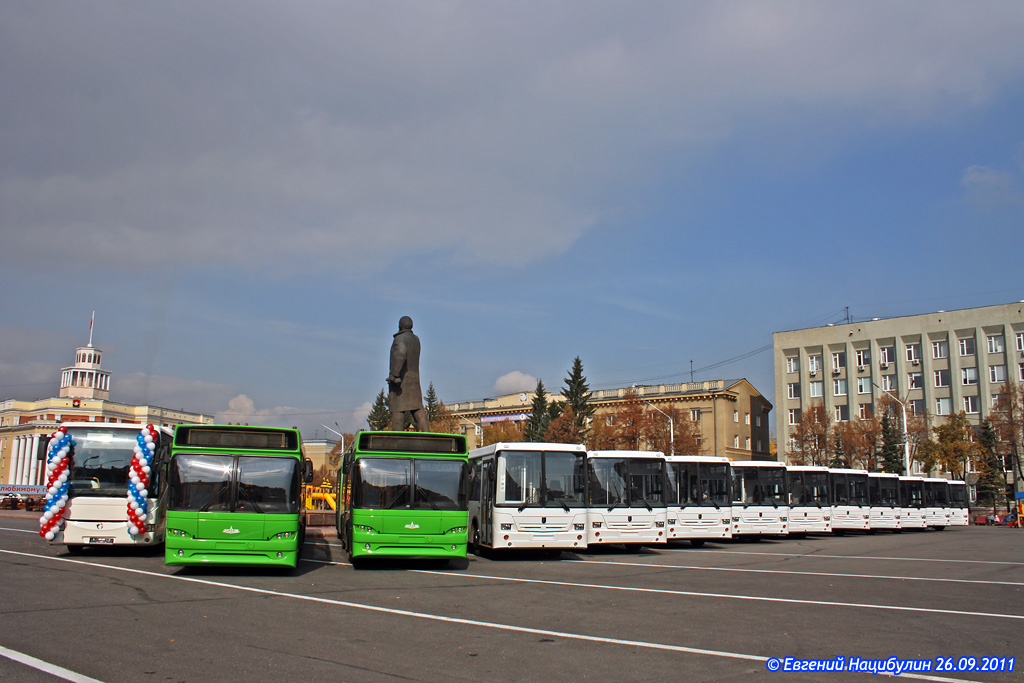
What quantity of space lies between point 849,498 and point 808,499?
14.6 feet

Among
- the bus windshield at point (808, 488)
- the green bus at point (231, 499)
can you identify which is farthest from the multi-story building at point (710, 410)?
the green bus at point (231, 499)

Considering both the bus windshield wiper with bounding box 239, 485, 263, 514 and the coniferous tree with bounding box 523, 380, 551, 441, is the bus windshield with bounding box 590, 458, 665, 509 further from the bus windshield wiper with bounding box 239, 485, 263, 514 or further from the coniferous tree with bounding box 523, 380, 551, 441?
the coniferous tree with bounding box 523, 380, 551, 441

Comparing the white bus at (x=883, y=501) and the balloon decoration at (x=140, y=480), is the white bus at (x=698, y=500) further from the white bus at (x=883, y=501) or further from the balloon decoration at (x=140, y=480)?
the balloon decoration at (x=140, y=480)

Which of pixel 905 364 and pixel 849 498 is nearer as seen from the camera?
pixel 849 498

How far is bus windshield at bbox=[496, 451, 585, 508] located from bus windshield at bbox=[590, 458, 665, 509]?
58.6 inches

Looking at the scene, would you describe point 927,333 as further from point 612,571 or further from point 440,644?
point 440,644

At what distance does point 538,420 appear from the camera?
3066 inches

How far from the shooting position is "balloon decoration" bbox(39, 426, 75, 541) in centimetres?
1658

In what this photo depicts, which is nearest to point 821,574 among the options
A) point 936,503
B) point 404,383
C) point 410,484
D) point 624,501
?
point 624,501

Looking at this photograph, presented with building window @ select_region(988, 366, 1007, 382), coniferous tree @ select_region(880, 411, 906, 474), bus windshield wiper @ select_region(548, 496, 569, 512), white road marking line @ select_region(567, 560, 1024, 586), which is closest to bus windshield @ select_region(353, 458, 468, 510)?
bus windshield wiper @ select_region(548, 496, 569, 512)

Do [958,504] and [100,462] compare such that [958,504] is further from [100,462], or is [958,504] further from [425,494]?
[100,462]

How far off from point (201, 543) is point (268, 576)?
1.37 metres

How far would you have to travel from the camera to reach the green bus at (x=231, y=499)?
1367 cm

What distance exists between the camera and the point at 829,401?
287ft
